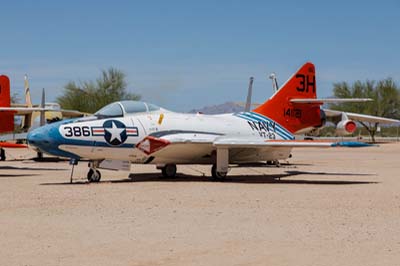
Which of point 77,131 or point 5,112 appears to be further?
point 5,112

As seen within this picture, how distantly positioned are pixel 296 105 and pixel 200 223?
39.8 feet

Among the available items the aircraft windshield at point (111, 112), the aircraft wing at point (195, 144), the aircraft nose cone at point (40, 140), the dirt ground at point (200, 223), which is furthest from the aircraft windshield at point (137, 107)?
the aircraft nose cone at point (40, 140)

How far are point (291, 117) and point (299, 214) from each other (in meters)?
10.6

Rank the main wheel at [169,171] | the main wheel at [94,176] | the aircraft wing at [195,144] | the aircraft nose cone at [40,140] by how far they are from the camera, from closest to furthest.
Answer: the aircraft nose cone at [40,140] < the main wheel at [94,176] < the aircraft wing at [195,144] < the main wheel at [169,171]

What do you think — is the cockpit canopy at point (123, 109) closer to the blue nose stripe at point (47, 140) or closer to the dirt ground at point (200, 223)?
the blue nose stripe at point (47, 140)

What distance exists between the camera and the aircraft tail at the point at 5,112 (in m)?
23.7

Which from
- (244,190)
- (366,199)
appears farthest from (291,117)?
(366,199)

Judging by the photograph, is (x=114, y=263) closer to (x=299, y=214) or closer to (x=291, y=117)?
(x=299, y=214)

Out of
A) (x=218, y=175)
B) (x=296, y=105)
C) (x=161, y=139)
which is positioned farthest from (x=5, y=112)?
(x=296, y=105)

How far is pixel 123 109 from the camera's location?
655 inches

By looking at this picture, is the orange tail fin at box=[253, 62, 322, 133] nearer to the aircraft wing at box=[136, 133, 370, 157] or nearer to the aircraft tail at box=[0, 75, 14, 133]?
the aircraft wing at box=[136, 133, 370, 157]

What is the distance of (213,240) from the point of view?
25.1 feet

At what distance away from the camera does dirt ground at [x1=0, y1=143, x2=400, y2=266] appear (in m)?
6.74

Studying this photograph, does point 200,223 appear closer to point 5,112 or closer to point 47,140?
point 47,140
